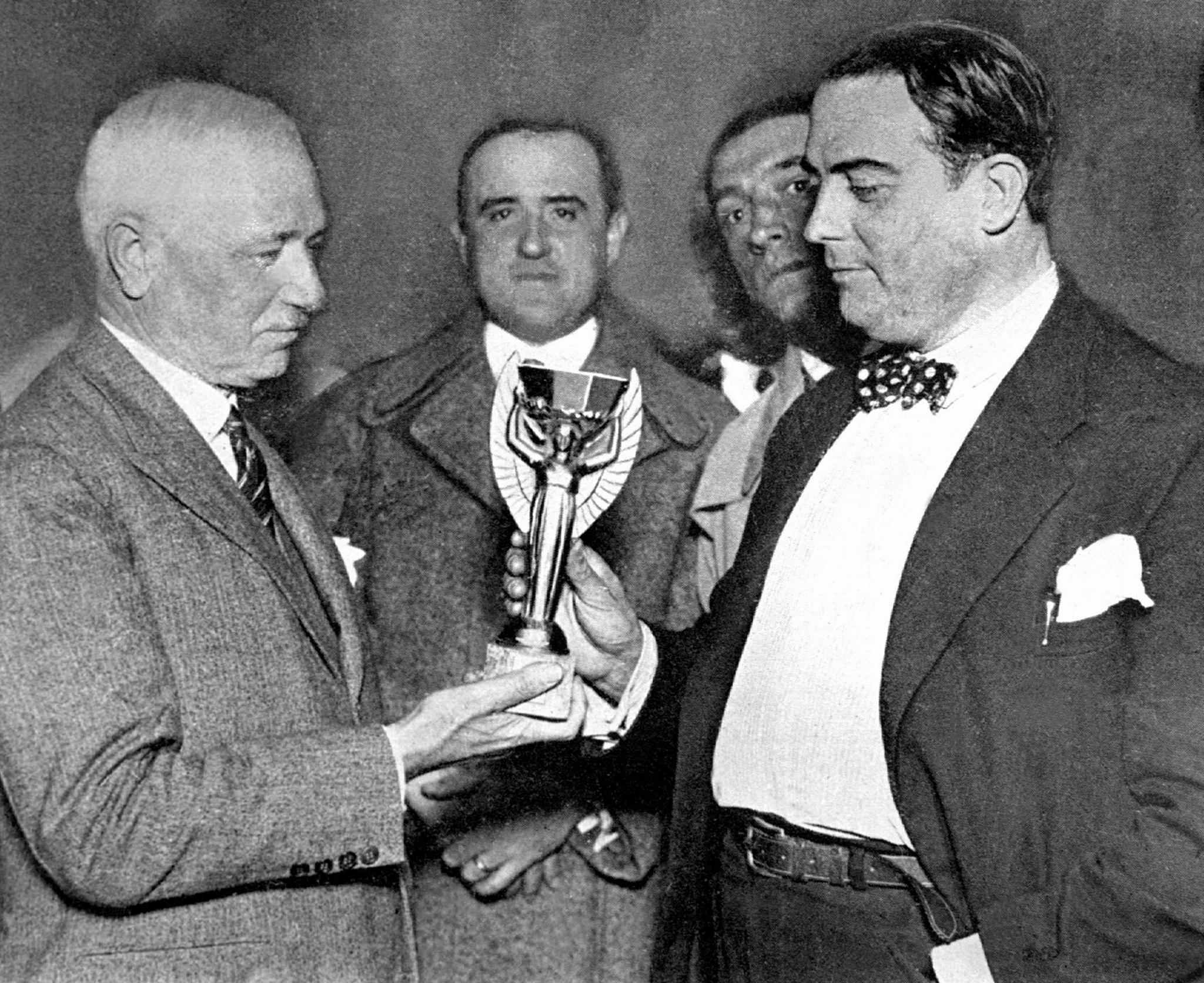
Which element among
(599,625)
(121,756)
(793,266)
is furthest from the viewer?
(793,266)

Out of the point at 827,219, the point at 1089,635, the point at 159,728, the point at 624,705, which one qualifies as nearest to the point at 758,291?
the point at 827,219

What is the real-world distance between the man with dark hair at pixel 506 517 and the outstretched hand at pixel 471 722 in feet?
1.89

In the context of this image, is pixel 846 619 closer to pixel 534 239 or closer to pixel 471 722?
pixel 471 722

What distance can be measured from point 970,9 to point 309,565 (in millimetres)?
1746

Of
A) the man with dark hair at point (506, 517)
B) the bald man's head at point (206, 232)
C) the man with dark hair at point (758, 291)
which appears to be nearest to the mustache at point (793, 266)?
the man with dark hair at point (758, 291)

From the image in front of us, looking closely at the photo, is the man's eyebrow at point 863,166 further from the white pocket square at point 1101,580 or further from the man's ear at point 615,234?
the white pocket square at point 1101,580

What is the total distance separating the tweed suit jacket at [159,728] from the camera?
91.7 inches

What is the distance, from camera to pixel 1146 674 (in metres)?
2.48

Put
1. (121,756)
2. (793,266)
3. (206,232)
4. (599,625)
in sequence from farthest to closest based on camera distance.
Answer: (793,266) → (599,625) → (206,232) → (121,756)

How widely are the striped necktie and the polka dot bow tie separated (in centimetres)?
114

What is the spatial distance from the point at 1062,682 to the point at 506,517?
1.32 metres

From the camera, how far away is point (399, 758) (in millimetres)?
2562

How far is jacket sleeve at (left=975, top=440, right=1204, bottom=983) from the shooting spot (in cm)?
240

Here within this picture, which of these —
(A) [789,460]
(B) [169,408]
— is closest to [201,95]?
(B) [169,408]
